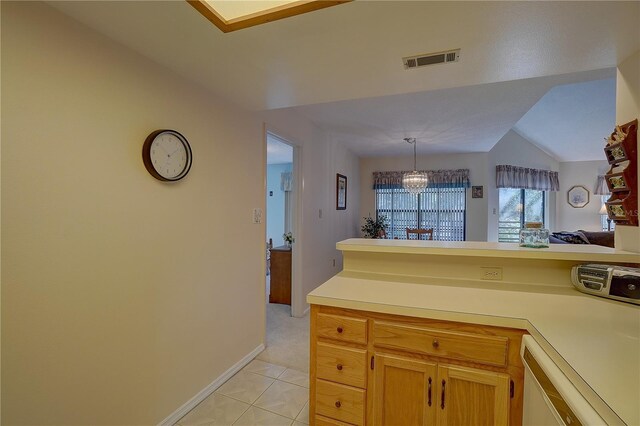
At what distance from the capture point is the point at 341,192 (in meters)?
4.74

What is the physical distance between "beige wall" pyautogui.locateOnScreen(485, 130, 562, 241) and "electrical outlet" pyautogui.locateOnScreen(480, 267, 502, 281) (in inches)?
170

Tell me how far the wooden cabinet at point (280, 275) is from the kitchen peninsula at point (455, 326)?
6.84 ft

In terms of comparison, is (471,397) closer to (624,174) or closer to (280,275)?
(624,174)

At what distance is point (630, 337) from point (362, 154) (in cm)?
490

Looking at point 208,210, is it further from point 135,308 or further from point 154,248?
point 135,308

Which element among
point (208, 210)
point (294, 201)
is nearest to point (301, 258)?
point (294, 201)

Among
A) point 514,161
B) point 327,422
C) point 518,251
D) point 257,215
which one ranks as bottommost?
point 327,422

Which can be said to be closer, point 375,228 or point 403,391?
point 403,391

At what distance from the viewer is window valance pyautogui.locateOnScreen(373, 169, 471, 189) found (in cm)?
541

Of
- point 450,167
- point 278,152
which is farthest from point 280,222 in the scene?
point 450,167

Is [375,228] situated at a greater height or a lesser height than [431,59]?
lesser

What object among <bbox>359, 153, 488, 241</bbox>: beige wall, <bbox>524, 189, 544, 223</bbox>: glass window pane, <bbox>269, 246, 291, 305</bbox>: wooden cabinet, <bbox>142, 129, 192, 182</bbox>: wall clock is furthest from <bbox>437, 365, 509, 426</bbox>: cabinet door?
<bbox>524, 189, 544, 223</bbox>: glass window pane

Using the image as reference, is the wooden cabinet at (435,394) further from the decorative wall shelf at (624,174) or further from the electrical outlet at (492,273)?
the decorative wall shelf at (624,174)

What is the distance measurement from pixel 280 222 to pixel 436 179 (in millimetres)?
3453
